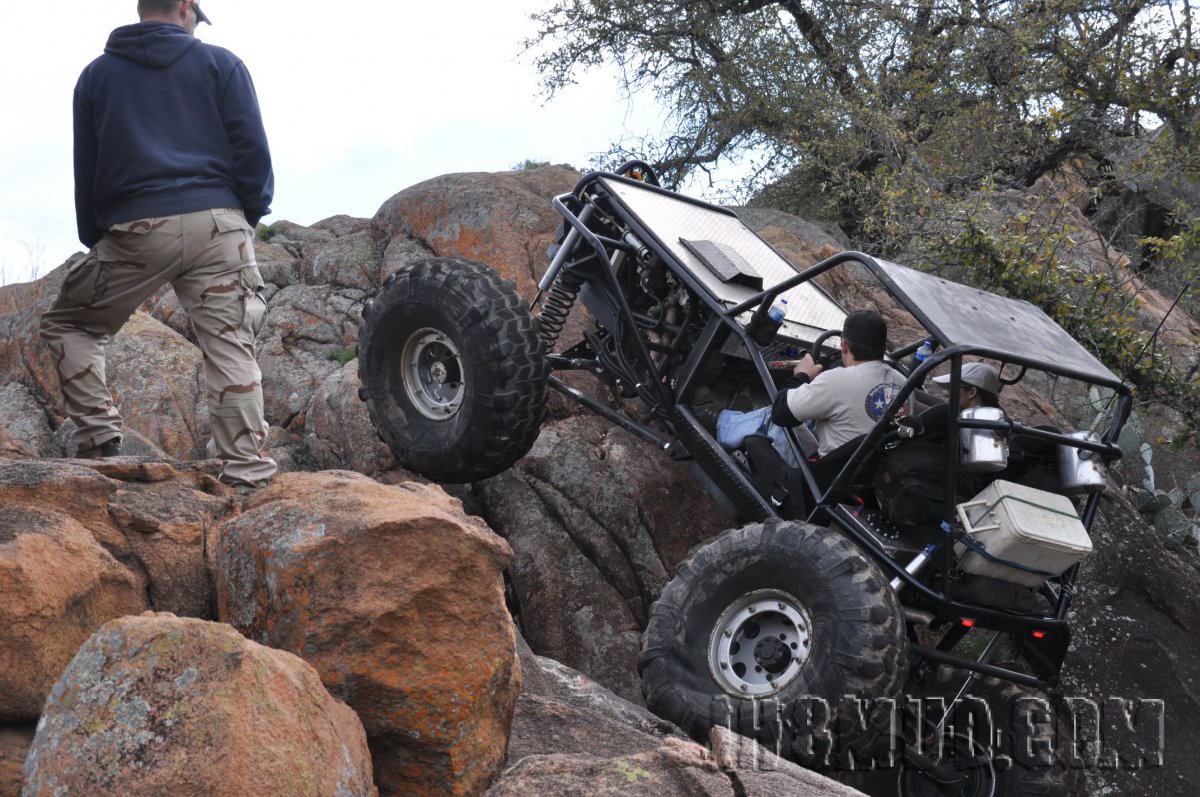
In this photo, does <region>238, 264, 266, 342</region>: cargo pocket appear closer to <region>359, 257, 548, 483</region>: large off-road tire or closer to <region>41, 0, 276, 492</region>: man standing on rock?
<region>41, 0, 276, 492</region>: man standing on rock

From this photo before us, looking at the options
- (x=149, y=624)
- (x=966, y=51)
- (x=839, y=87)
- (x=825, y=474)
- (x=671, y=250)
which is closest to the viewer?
(x=149, y=624)

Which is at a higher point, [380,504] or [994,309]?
[994,309]

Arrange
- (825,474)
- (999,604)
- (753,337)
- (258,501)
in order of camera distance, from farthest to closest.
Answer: (753,337) < (825,474) < (999,604) < (258,501)

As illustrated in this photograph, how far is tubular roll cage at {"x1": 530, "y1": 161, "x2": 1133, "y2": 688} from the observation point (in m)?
4.47

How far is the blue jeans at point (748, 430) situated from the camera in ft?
17.1

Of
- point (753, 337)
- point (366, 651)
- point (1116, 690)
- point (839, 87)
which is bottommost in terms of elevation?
point (1116, 690)

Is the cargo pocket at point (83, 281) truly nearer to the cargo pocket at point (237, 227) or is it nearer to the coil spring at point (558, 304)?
the cargo pocket at point (237, 227)

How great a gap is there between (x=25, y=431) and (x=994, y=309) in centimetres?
533

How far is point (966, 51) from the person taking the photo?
421 inches

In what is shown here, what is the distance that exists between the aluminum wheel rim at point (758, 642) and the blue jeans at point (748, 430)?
2.59ft

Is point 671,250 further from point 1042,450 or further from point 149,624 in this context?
point 149,624

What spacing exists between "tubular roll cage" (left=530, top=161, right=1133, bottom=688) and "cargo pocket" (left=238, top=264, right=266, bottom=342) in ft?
6.09

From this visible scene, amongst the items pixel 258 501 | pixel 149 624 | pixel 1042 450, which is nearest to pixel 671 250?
pixel 1042 450

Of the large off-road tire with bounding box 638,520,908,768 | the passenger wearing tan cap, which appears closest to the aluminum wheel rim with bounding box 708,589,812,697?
the large off-road tire with bounding box 638,520,908,768
